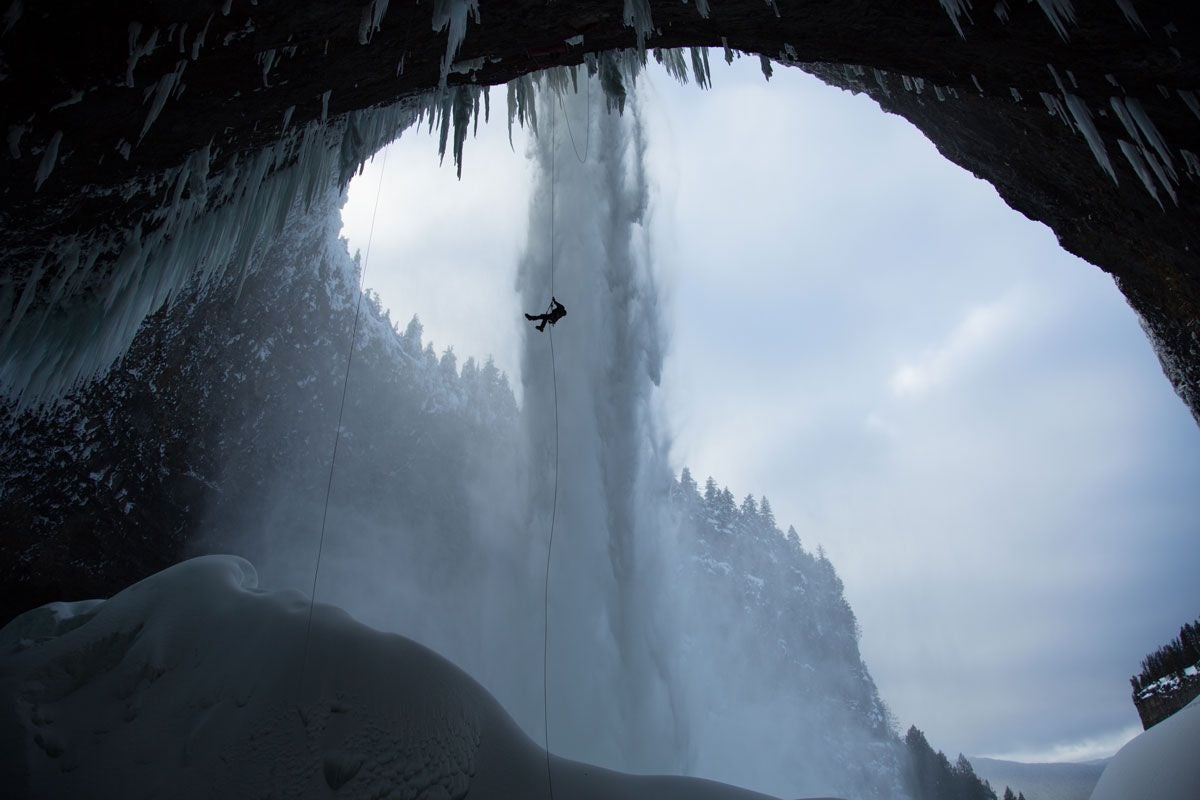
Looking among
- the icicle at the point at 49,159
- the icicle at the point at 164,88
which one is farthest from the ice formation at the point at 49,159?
the icicle at the point at 164,88

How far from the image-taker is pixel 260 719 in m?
3.88

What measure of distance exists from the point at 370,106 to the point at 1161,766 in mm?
10195

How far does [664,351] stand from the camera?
2200 cm

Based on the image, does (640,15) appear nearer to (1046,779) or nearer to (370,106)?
(370,106)

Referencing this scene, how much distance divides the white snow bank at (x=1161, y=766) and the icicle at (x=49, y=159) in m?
10.3

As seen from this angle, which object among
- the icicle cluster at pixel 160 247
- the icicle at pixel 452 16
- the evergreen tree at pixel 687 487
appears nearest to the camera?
the icicle at pixel 452 16

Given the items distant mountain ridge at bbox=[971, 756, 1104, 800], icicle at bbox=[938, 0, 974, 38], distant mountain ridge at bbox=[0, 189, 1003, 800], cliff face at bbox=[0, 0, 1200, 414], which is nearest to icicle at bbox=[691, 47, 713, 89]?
cliff face at bbox=[0, 0, 1200, 414]

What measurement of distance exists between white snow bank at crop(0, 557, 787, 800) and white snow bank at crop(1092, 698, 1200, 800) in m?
4.93

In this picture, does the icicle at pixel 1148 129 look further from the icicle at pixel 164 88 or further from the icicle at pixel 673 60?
the icicle at pixel 164 88

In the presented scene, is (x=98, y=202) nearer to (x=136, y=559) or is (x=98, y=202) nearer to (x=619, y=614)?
(x=136, y=559)

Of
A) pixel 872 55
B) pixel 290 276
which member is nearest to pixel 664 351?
pixel 290 276

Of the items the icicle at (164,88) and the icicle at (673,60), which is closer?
the icicle at (164,88)

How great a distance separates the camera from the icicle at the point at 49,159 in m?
4.05

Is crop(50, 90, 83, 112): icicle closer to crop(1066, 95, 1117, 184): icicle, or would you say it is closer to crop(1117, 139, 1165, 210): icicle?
crop(1066, 95, 1117, 184): icicle
